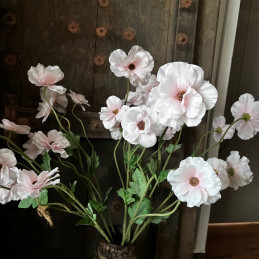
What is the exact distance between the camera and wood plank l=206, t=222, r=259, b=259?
5.80ft

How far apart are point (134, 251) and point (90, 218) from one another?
18cm

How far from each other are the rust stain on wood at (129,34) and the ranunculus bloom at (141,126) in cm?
44

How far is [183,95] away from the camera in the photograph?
833 mm

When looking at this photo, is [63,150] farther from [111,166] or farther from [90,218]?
[111,166]

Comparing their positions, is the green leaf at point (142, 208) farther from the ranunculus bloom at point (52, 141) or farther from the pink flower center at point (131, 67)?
the pink flower center at point (131, 67)

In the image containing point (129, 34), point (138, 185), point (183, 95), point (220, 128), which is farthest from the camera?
point (129, 34)

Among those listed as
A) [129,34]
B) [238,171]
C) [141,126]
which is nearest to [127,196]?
[141,126]

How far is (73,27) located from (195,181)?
2.30ft

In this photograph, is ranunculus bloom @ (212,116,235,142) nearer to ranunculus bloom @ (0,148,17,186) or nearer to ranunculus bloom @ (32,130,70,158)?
ranunculus bloom @ (32,130,70,158)

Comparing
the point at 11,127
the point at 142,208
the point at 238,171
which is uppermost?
the point at 11,127

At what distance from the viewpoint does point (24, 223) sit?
1354 mm

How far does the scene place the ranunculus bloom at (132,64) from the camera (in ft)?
3.30

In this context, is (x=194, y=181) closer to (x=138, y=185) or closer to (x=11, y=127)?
(x=138, y=185)

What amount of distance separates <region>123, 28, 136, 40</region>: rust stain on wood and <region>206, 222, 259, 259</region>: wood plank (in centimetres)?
110
